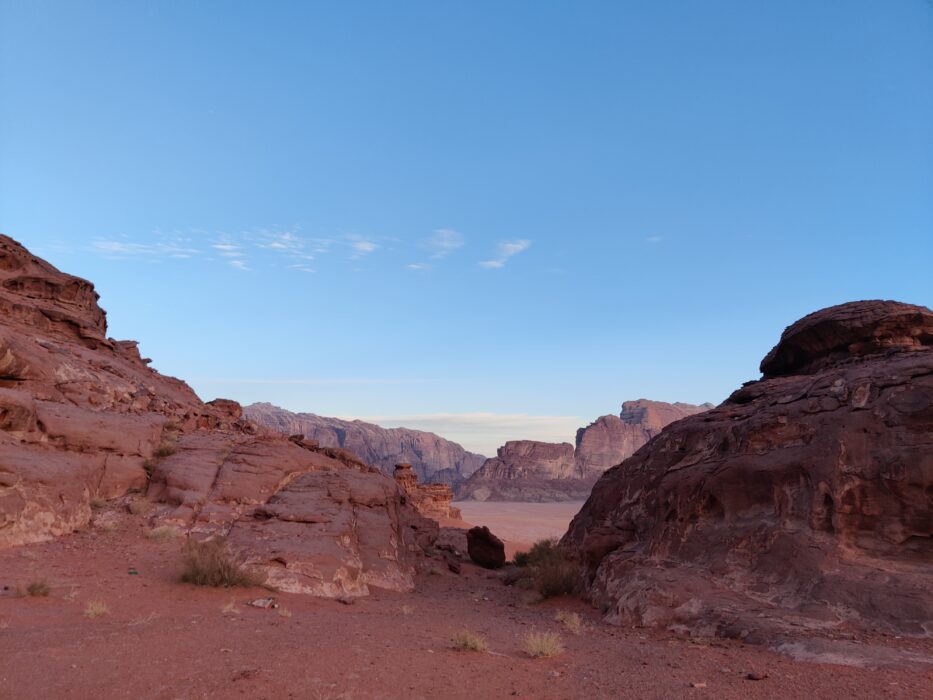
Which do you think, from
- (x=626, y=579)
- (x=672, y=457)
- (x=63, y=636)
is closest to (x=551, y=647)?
(x=626, y=579)

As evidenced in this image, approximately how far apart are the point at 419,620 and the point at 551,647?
344 cm

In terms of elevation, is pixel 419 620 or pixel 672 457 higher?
pixel 672 457

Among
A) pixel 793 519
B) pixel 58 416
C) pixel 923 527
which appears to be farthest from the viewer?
pixel 58 416

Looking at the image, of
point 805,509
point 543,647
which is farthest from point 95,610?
point 805,509

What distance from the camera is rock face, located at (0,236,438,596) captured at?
12586 mm

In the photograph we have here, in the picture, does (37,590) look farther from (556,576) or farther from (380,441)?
(380,441)

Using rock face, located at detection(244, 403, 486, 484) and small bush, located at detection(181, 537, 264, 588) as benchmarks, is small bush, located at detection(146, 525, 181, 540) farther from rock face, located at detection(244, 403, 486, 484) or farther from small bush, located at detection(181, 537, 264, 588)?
rock face, located at detection(244, 403, 486, 484)

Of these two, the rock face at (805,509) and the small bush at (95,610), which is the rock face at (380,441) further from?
the small bush at (95,610)

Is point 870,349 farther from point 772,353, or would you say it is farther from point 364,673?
point 364,673

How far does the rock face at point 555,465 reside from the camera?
118750 millimetres

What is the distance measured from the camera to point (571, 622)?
10172mm

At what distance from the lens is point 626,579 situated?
11570 millimetres

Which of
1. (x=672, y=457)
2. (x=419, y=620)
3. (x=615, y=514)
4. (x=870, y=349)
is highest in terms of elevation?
(x=870, y=349)

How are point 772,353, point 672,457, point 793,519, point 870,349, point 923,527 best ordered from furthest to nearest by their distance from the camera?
point 772,353, point 672,457, point 870,349, point 793,519, point 923,527
